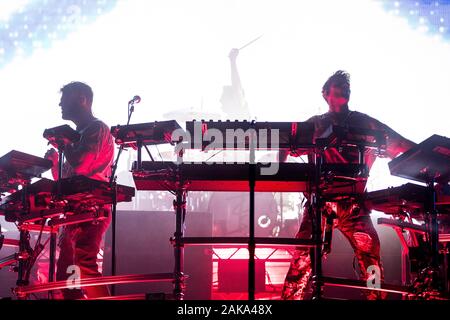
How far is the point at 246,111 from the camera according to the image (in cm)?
1272

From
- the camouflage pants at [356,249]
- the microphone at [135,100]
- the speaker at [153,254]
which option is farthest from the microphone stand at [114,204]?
the speaker at [153,254]

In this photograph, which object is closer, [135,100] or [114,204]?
[114,204]

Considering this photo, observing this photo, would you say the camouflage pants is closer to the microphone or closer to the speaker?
the microphone

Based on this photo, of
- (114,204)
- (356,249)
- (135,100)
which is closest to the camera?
(114,204)

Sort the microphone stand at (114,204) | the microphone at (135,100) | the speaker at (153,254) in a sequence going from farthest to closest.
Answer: the speaker at (153,254)
the microphone at (135,100)
the microphone stand at (114,204)

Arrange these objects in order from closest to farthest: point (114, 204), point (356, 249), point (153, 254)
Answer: point (114, 204)
point (356, 249)
point (153, 254)

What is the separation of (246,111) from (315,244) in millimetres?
9750

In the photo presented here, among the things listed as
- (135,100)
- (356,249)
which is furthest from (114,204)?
(356,249)

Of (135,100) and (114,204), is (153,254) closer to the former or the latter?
(114,204)

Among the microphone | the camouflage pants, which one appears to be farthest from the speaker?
the microphone

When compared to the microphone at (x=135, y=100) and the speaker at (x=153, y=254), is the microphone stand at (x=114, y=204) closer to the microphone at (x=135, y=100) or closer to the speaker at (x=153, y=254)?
the microphone at (x=135, y=100)

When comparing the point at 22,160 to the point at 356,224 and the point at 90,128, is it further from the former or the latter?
the point at 356,224

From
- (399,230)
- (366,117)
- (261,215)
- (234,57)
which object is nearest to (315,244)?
(399,230)

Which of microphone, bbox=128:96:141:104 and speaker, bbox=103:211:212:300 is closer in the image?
microphone, bbox=128:96:141:104
